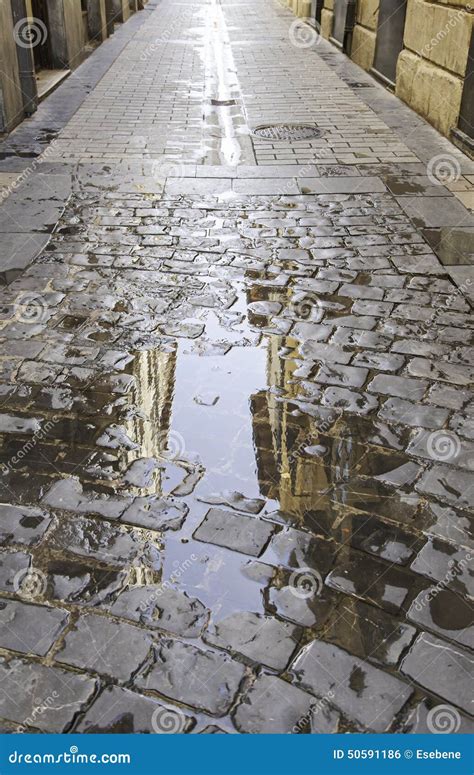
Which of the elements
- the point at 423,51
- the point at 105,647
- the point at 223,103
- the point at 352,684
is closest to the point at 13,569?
the point at 105,647

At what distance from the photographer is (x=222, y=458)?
4.03m

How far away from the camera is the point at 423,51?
11.2 m

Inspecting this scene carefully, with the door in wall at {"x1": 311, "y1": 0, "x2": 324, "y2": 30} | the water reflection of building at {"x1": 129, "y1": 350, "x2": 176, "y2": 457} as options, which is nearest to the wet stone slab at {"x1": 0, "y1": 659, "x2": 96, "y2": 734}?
the water reflection of building at {"x1": 129, "y1": 350, "x2": 176, "y2": 457}

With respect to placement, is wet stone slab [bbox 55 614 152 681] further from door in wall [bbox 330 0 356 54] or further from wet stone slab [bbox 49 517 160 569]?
door in wall [bbox 330 0 356 54]

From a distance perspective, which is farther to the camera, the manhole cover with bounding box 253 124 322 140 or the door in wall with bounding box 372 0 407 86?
the door in wall with bounding box 372 0 407 86

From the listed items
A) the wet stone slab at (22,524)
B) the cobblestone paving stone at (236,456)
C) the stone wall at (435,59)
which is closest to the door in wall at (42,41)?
the stone wall at (435,59)

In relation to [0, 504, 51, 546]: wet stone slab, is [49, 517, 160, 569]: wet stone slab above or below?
Answer: above

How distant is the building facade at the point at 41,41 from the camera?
10141 mm

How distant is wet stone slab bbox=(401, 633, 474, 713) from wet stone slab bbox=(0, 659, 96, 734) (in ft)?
3.79

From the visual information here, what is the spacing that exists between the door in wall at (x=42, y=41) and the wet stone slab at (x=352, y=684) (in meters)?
13.6

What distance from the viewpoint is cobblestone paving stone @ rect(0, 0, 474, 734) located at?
2846mm

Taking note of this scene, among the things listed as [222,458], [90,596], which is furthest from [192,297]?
[90,596]

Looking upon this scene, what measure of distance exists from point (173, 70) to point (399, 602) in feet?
46.4

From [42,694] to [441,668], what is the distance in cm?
142
